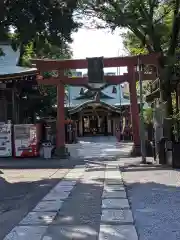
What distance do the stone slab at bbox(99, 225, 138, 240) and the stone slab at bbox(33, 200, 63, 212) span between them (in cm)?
193

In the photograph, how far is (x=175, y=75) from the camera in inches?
781

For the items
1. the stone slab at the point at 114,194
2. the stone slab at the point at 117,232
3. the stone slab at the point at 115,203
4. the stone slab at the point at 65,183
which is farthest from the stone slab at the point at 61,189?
the stone slab at the point at 117,232

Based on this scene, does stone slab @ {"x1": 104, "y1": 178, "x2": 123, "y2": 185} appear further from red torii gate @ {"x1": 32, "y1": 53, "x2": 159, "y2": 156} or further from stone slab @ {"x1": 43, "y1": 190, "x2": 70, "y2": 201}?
red torii gate @ {"x1": 32, "y1": 53, "x2": 159, "y2": 156}

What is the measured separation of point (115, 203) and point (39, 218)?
195 centimetres

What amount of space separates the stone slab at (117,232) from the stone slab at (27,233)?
3.09 ft

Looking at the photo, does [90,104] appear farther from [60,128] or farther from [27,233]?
[27,233]

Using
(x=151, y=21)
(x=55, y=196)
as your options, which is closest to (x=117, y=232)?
(x=55, y=196)

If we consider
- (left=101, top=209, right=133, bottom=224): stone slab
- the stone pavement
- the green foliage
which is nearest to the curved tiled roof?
the green foliage

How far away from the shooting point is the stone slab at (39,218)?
7902 mm

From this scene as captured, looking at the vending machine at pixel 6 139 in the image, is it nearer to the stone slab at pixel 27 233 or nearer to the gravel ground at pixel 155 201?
the gravel ground at pixel 155 201

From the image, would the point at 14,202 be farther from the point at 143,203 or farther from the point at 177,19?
the point at 177,19

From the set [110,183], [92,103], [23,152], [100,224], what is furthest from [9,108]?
[92,103]

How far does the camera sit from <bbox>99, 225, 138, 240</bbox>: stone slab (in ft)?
→ 22.1

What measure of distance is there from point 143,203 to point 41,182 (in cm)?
496
